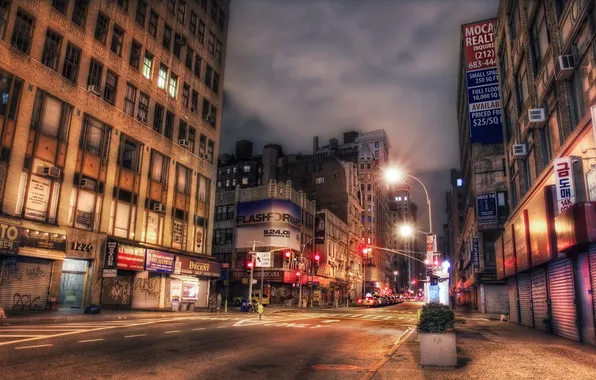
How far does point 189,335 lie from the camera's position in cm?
1703

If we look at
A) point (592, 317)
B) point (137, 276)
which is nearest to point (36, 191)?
point (137, 276)

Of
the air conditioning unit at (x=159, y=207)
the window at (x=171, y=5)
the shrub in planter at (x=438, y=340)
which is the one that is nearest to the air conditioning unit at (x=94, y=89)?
the air conditioning unit at (x=159, y=207)

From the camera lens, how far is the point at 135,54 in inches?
1468

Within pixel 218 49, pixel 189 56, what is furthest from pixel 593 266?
pixel 218 49

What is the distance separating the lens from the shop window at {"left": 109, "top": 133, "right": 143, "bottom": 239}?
33562 millimetres

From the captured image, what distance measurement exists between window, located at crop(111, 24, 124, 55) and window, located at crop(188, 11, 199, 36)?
1068cm

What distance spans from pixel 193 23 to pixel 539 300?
40503 millimetres

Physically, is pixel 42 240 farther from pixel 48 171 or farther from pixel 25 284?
pixel 48 171

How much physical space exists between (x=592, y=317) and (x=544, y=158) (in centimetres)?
1082

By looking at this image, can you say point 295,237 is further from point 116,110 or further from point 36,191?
point 36,191

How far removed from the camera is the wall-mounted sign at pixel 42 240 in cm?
2516

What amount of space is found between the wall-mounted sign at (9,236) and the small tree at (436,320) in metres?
22.6

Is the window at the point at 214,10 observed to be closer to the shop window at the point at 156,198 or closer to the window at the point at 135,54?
the window at the point at 135,54

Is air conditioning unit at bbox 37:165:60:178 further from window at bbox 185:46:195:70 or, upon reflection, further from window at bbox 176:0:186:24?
window at bbox 176:0:186:24
